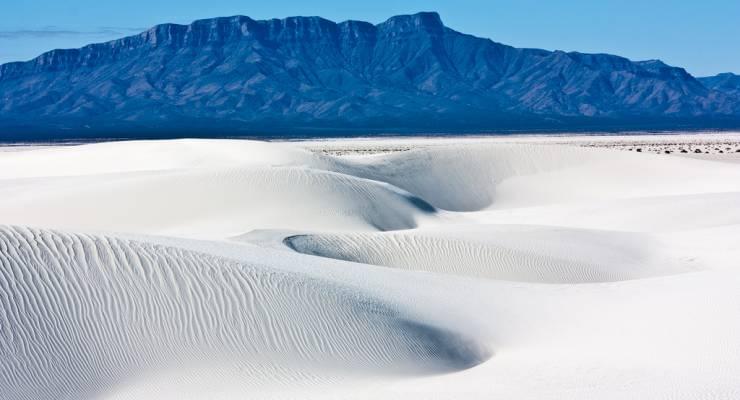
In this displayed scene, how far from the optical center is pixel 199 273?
1098cm

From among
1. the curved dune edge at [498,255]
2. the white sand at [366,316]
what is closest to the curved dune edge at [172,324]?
the white sand at [366,316]

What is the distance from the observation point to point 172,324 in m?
9.89

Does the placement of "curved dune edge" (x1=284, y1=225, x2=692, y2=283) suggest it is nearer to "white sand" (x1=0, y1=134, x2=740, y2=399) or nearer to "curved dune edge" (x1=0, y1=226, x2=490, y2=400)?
"white sand" (x1=0, y1=134, x2=740, y2=399)

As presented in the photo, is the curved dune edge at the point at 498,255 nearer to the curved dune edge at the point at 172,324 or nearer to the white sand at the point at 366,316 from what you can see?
the white sand at the point at 366,316

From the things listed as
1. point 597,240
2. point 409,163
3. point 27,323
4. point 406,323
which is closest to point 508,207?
point 409,163

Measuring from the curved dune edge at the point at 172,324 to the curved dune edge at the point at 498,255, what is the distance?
5420 millimetres

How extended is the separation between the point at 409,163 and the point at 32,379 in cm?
2747

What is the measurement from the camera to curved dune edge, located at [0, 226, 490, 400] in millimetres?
9008

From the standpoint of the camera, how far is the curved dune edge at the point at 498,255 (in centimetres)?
1664

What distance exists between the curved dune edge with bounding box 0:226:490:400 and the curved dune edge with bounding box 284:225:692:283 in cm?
542

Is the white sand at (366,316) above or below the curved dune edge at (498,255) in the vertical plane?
above

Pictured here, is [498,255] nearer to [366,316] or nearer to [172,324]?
[366,316]

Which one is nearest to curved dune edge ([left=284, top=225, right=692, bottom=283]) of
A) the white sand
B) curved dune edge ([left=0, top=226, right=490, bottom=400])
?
the white sand

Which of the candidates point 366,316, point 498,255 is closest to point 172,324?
point 366,316
